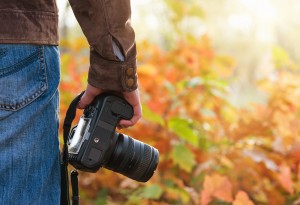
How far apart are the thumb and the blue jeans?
0.44 ft

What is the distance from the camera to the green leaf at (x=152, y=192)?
290 centimetres

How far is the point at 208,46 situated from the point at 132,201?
5.03 feet

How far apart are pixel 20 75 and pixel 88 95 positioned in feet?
0.92

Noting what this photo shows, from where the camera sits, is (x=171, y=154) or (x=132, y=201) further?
(x=171, y=154)

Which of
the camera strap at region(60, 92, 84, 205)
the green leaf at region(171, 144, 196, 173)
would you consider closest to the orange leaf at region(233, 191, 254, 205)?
the camera strap at region(60, 92, 84, 205)

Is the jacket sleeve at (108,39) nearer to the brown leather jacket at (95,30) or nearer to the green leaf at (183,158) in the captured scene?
the brown leather jacket at (95,30)

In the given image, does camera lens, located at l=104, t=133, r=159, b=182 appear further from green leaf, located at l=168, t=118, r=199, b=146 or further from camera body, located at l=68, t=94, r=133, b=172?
green leaf, located at l=168, t=118, r=199, b=146

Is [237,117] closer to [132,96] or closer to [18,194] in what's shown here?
[132,96]

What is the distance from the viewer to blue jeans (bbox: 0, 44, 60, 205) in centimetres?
170

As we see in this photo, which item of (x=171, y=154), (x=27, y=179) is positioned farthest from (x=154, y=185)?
(x=27, y=179)

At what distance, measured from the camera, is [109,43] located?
182cm

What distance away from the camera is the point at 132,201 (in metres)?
3.00

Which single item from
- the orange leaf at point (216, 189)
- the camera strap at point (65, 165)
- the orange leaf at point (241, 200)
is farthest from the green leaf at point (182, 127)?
the camera strap at point (65, 165)

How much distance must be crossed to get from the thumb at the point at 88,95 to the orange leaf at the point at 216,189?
82cm
